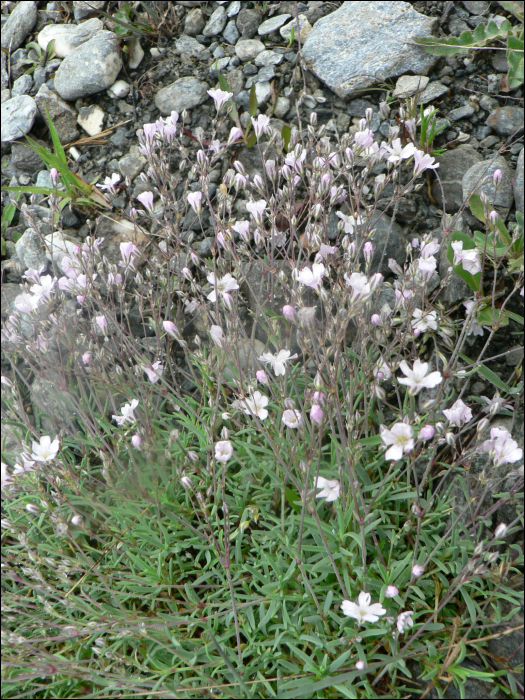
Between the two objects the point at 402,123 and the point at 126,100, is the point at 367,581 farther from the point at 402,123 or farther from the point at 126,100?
the point at 126,100

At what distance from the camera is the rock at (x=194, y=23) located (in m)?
3.91

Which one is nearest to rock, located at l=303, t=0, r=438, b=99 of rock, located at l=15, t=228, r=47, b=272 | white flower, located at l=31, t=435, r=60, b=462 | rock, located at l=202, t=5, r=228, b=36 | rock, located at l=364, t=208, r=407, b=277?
rock, located at l=202, t=5, r=228, b=36

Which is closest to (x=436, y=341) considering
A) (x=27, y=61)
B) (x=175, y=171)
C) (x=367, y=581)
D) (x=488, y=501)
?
(x=488, y=501)

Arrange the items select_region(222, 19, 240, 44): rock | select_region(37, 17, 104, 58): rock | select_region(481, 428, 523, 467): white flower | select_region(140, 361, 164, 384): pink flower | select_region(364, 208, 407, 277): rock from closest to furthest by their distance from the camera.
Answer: select_region(481, 428, 523, 467): white flower
select_region(140, 361, 164, 384): pink flower
select_region(364, 208, 407, 277): rock
select_region(222, 19, 240, 44): rock
select_region(37, 17, 104, 58): rock

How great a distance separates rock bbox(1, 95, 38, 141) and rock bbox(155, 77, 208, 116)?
0.88 meters

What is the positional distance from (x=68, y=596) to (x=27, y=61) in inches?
147

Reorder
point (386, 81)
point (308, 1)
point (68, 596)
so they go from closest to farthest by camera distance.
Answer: point (68, 596)
point (386, 81)
point (308, 1)

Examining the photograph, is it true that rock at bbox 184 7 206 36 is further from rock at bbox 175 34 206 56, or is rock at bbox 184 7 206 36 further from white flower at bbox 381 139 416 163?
white flower at bbox 381 139 416 163

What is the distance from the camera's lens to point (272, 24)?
3723mm

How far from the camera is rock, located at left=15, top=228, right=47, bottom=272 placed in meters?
3.41

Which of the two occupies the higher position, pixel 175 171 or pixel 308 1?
pixel 308 1

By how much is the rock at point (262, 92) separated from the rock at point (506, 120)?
53.1 inches

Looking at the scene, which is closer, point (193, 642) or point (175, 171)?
point (193, 642)

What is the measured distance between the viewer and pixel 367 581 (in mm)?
2033
